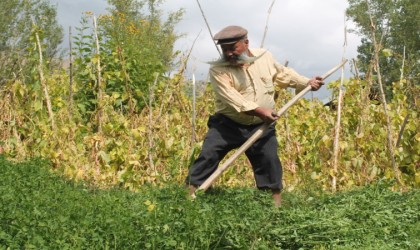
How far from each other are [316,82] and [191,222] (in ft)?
7.33

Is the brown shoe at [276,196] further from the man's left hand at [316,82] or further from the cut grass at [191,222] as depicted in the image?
the man's left hand at [316,82]

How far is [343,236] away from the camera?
4773 millimetres

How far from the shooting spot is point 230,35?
5.54 m

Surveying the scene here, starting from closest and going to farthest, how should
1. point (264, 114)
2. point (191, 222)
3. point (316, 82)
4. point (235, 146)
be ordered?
point (191, 222) → point (264, 114) → point (235, 146) → point (316, 82)

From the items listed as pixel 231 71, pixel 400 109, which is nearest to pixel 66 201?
pixel 231 71

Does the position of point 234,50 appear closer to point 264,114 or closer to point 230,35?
point 230,35

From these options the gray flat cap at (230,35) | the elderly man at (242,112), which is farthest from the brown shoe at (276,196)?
the gray flat cap at (230,35)

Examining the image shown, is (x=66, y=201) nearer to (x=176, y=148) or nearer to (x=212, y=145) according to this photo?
(x=212, y=145)

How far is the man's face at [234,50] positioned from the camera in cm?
558

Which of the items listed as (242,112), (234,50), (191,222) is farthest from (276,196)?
(191,222)

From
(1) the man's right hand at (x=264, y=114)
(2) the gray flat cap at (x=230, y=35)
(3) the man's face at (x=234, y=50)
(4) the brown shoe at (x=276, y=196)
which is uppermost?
(2) the gray flat cap at (x=230, y=35)

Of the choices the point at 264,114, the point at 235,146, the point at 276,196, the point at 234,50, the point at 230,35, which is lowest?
the point at 276,196

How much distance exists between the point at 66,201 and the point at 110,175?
2.54 metres

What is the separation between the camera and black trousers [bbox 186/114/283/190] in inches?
230
